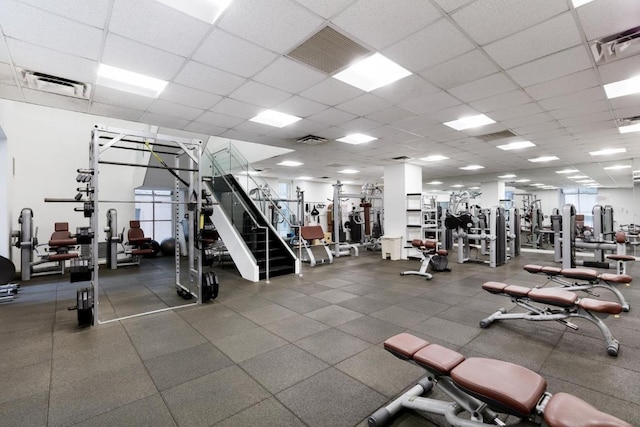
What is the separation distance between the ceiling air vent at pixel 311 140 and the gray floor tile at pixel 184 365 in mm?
4359

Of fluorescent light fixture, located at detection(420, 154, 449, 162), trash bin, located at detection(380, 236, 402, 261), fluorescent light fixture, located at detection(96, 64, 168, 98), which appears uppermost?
fluorescent light fixture, located at detection(96, 64, 168, 98)

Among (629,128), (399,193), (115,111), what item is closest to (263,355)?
(115,111)

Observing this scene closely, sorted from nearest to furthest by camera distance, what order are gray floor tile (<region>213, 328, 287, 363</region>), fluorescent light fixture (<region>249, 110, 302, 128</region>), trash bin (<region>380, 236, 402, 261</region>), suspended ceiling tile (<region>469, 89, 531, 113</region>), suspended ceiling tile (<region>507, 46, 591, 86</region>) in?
gray floor tile (<region>213, 328, 287, 363</region>), suspended ceiling tile (<region>507, 46, 591, 86</region>), suspended ceiling tile (<region>469, 89, 531, 113</region>), fluorescent light fixture (<region>249, 110, 302, 128</region>), trash bin (<region>380, 236, 402, 261</region>)

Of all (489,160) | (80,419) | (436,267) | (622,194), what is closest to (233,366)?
(80,419)

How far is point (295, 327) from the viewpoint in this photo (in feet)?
11.1

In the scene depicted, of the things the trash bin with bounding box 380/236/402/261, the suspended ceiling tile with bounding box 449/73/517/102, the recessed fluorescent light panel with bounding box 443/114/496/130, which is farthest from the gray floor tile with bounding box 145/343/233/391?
the trash bin with bounding box 380/236/402/261

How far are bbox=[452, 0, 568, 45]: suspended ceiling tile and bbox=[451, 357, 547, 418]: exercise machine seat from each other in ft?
8.34

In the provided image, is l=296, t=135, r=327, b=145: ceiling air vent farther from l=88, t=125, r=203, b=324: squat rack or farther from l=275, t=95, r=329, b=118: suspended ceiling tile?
l=88, t=125, r=203, b=324: squat rack

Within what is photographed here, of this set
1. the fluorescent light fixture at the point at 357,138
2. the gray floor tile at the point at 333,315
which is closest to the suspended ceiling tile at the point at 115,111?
the fluorescent light fixture at the point at 357,138

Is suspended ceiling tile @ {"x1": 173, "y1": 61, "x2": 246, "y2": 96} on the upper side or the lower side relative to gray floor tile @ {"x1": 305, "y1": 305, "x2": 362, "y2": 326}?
upper

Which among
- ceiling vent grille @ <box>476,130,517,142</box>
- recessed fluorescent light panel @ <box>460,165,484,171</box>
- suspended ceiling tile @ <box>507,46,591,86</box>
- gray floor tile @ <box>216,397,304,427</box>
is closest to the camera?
gray floor tile @ <box>216,397,304,427</box>

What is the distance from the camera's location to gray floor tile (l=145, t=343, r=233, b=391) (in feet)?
7.69

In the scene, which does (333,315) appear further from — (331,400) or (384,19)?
(384,19)

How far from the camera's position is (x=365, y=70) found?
3406 millimetres
